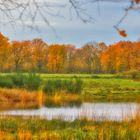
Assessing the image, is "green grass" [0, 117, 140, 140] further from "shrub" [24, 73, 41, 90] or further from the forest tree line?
the forest tree line

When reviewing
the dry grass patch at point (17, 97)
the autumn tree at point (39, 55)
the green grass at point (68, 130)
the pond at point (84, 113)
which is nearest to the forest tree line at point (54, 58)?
the autumn tree at point (39, 55)

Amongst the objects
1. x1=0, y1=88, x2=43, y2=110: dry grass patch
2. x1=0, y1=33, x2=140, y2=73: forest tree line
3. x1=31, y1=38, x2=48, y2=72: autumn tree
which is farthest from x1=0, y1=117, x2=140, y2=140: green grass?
x1=31, y1=38, x2=48, y2=72: autumn tree

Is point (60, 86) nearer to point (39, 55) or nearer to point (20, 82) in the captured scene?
point (20, 82)

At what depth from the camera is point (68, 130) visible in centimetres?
1434

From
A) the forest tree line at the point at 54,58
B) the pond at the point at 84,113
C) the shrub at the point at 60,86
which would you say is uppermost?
the forest tree line at the point at 54,58

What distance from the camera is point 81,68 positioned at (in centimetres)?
10131

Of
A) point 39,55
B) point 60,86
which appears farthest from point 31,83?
point 39,55

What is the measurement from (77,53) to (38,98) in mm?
72983

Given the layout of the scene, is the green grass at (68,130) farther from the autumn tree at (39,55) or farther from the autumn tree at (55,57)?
the autumn tree at (39,55)

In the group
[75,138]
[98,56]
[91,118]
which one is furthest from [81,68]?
[75,138]

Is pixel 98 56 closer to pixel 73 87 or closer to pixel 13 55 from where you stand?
pixel 13 55

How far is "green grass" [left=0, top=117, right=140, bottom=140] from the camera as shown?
38.5 feet

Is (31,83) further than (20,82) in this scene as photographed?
No

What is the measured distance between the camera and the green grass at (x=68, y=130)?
11.7m
